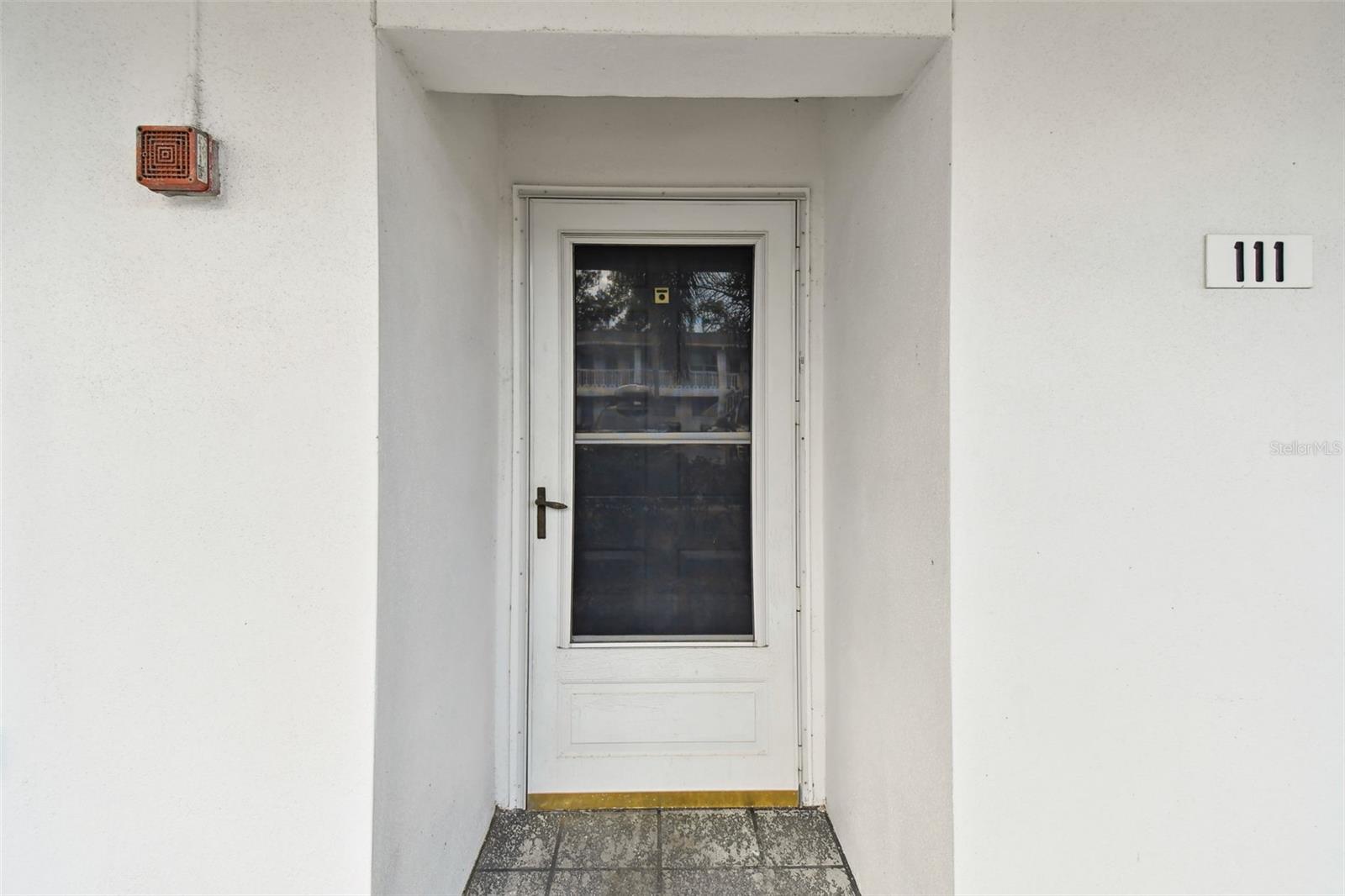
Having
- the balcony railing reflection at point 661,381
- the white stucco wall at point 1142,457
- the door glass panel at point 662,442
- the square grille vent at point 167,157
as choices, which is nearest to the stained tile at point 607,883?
the door glass panel at point 662,442

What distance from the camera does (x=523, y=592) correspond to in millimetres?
2115

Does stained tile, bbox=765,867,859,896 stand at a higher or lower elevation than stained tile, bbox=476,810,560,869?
lower

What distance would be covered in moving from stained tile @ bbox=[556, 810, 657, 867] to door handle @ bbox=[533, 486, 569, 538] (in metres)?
0.91

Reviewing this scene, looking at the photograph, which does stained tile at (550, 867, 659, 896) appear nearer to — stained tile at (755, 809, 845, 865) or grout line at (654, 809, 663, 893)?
grout line at (654, 809, 663, 893)

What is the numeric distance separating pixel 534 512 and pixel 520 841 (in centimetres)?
99

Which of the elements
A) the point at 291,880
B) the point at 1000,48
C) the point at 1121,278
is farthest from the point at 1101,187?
the point at 291,880

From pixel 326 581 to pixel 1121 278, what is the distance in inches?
65.8

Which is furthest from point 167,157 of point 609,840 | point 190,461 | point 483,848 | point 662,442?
point 609,840

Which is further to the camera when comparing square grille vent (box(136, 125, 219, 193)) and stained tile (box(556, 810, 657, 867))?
stained tile (box(556, 810, 657, 867))

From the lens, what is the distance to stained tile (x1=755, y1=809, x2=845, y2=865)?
190cm

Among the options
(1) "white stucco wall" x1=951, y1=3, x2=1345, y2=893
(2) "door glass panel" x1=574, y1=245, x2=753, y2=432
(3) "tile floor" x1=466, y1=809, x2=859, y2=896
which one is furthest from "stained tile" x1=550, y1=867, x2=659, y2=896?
(2) "door glass panel" x1=574, y1=245, x2=753, y2=432

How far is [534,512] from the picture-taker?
2.13 m

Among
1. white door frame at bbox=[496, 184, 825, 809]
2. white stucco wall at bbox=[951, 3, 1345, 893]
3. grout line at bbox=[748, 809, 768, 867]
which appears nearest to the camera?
white stucco wall at bbox=[951, 3, 1345, 893]

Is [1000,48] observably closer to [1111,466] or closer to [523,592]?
[1111,466]
